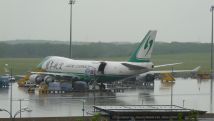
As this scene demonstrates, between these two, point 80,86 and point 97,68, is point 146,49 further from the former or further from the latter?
point 80,86

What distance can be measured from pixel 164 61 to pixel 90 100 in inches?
3031

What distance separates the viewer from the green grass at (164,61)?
378 ft

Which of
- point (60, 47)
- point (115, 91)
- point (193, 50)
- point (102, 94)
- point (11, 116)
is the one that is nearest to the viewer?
point (11, 116)

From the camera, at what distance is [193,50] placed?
157125mm

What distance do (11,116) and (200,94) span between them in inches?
1074

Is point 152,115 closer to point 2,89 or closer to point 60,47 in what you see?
point 2,89

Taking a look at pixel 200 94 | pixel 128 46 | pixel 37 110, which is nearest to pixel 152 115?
pixel 37 110

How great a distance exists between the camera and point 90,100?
56.8m

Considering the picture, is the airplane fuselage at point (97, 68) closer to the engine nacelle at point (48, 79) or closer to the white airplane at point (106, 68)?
A: the white airplane at point (106, 68)

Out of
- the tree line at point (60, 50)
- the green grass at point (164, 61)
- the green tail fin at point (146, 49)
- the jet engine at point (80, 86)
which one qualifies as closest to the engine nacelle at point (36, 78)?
the jet engine at point (80, 86)

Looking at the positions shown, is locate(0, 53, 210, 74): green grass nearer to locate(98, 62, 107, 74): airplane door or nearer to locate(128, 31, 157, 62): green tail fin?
locate(98, 62, 107, 74): airplane door

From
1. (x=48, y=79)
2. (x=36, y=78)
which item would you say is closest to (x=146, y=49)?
(x=48, y=79)

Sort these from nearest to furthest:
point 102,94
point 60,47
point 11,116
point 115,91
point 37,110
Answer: point 11,116 → point 37,110 → point 102,94 → point 115,91 → point 60,47

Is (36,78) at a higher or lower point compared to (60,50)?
lower
